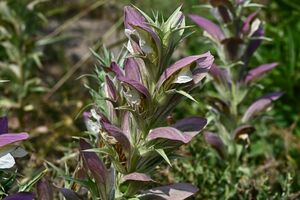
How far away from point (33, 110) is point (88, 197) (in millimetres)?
1547

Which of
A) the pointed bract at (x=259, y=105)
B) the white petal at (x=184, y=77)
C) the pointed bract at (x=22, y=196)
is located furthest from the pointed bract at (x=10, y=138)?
the pointed bract at (x=259, y=105)

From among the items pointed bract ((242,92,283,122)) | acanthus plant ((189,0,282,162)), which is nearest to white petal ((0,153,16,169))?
acanthus plant ((189,0,282,162))

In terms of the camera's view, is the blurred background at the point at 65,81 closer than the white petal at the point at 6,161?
No

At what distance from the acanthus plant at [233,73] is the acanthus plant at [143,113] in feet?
2.26

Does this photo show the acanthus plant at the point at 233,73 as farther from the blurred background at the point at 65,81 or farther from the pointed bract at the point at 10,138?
the pointed bract at the point at 10,138

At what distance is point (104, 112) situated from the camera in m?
1.56

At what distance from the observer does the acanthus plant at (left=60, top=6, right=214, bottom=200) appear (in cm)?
134

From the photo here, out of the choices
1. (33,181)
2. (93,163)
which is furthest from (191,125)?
(33,181)

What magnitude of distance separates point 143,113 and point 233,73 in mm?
838

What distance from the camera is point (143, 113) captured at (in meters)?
1.39

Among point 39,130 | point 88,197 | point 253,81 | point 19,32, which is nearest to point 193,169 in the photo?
point 253,81

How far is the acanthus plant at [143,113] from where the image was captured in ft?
4.40

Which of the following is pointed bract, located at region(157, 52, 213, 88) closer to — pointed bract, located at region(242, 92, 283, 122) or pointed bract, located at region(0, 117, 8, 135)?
pointed bract, located at region(0, 117, 8, 135)

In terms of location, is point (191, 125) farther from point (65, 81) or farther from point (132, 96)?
point (65, 81)
